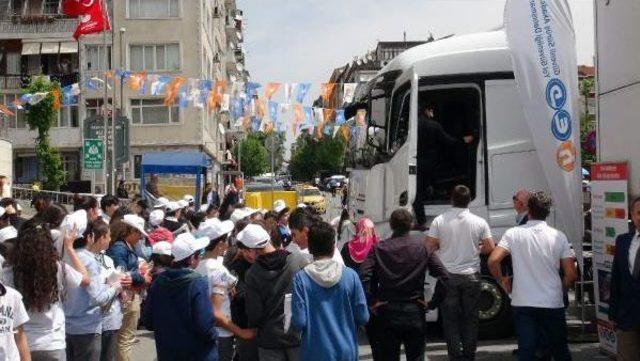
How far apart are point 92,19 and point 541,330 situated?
18688mm

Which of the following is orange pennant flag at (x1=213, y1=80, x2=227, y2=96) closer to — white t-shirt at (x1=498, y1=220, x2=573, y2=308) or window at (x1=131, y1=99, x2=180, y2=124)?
window at (x1=131, y1=99, x2=180, y2=124)

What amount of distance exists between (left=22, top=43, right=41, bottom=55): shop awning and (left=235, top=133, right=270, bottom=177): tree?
188 ft

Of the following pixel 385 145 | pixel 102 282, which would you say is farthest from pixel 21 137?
pixel 102 282

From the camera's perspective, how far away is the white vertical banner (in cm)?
966

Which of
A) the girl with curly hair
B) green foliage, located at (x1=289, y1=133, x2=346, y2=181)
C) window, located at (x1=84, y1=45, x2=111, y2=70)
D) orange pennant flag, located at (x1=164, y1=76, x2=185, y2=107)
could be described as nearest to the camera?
the girl with curly hair

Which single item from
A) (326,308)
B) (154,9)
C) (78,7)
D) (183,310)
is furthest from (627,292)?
(154,9)

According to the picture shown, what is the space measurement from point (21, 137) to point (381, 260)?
152ft

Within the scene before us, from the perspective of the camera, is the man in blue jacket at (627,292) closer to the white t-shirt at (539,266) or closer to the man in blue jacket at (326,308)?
the white t-shirt at (539,266)

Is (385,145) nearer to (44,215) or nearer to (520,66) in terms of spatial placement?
(520,66)

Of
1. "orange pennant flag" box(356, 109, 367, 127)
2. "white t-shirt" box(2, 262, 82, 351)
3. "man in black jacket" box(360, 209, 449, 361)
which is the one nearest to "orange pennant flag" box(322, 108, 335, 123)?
"orange pennant flag" box(356, 109, 367, 127)

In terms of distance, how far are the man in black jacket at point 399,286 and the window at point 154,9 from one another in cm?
4188

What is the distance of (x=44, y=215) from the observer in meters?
7.94

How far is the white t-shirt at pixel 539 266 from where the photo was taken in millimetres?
7512

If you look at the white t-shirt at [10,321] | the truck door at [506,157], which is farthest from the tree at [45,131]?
the white t-shirt at [10,321]
